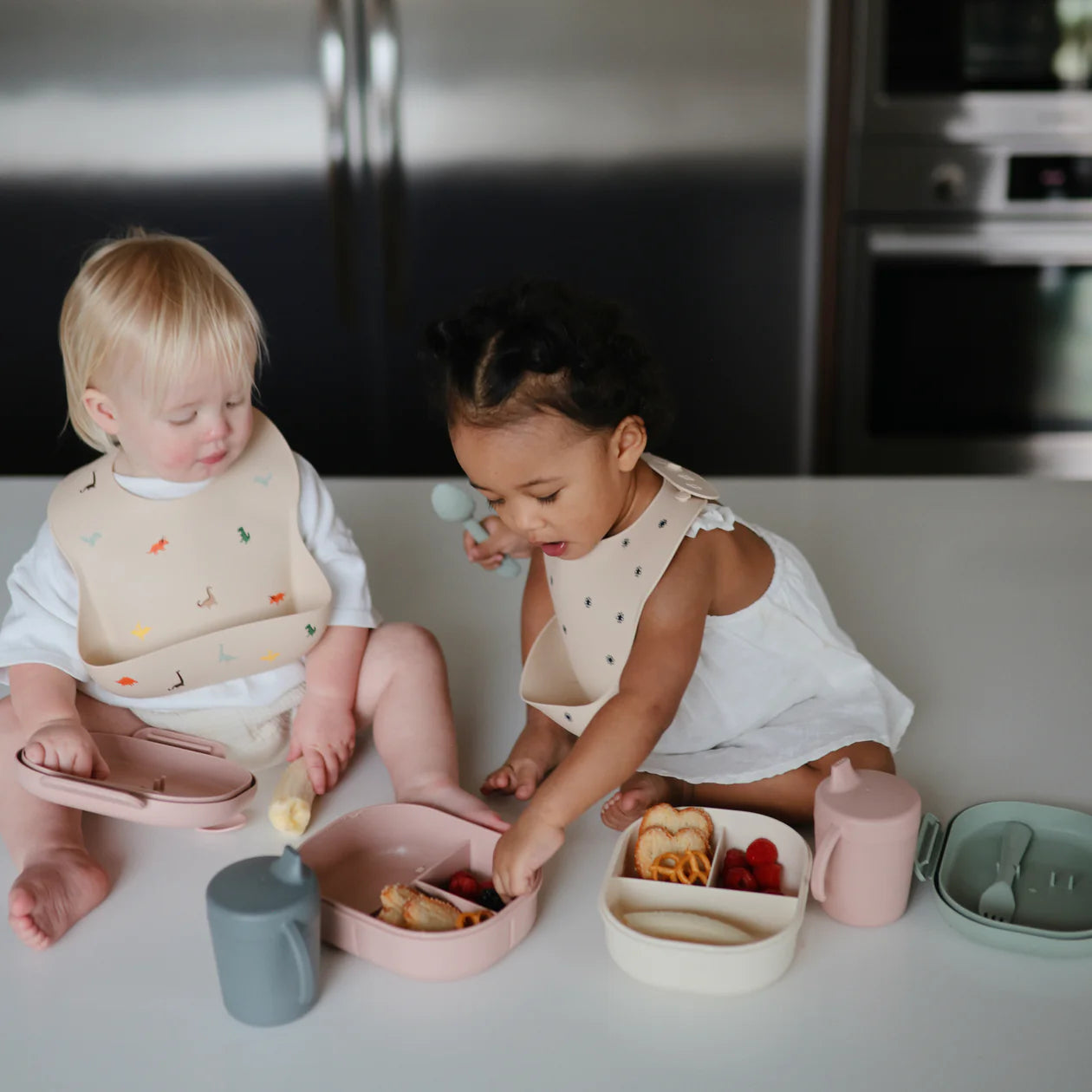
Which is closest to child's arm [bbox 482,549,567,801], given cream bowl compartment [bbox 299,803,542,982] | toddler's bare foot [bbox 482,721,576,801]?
toddler's bare foot [bbox 482,721,576,801]

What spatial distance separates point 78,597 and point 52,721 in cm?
11

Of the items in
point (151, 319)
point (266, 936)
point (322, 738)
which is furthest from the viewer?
point (322, 738)

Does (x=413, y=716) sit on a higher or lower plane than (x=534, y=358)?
lower

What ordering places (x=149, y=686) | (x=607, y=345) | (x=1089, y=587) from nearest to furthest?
(x=607, y=345) < (x=149, y=686) < (x=1089, y=587)

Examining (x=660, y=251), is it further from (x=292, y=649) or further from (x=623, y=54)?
(x=292, y=649)

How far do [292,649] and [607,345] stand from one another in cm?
38

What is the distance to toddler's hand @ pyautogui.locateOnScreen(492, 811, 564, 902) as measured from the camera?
0.82 meters

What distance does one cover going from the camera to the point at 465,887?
33.4 inches

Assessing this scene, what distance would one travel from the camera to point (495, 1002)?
76 cm

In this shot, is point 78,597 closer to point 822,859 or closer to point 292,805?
point 292,805

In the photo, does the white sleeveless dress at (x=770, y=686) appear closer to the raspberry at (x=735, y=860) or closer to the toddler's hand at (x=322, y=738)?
the raspberry at (x=735, y=860)

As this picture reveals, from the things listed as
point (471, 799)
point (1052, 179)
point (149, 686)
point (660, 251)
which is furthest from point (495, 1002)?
point (1052, 179)

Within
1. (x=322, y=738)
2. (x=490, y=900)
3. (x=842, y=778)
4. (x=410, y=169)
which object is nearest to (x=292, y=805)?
(x=322, y=738)

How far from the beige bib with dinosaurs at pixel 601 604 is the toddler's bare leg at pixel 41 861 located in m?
0.35
